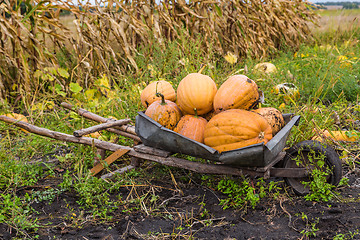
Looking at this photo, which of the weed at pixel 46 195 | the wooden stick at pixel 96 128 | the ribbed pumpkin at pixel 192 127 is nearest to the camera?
the ribbed pumpkin at pixel 192 127

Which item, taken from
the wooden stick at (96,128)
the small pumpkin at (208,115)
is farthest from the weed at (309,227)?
the wooden stick at (96,128)

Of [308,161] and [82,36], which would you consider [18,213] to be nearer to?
[308,161]

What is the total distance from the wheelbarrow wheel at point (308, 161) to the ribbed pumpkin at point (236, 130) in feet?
0.99

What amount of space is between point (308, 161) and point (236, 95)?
0.74 metres

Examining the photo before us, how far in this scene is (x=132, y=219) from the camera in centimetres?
230

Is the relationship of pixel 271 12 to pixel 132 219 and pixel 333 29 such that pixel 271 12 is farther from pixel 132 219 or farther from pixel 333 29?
pixel 132 219

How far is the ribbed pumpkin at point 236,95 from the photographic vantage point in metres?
2.37

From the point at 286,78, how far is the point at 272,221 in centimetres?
299

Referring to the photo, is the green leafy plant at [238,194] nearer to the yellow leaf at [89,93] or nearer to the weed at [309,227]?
the weed at [309,227]

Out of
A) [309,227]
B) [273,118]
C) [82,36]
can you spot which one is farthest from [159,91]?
[82,36]

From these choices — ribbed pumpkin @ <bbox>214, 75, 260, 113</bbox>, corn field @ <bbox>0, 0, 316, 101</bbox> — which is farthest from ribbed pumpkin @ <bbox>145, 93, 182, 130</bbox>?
corn field @ <bbox>0, 0, 316, 101</bbox>

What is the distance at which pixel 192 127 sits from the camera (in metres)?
2.45

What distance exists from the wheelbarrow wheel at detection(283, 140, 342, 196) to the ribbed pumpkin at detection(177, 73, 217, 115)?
2.33 ft

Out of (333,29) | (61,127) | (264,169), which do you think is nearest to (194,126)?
(264,169)
